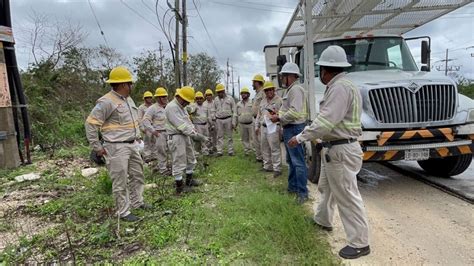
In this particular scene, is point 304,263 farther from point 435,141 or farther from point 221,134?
point 221,134

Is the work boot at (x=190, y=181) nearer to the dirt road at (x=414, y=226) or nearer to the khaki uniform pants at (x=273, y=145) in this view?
the khaki uniform pants at (x=273, y=145)

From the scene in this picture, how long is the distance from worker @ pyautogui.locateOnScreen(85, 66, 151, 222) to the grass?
388mm

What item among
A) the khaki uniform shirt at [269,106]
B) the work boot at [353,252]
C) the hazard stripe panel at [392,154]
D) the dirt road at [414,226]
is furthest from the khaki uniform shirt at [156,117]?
the work boot at [353,252]

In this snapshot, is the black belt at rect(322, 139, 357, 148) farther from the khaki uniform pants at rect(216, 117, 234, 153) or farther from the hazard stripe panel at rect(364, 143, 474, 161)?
the khaki uniform pants at rect(216, 117, 234, 153)

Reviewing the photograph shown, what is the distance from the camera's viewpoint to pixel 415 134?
5121mm

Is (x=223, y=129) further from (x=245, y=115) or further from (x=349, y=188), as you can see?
(x=349, y=188)

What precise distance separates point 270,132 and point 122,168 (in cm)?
300

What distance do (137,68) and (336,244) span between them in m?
23.0

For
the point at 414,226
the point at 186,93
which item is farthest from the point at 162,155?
the point at 414,226

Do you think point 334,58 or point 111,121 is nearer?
point 334,58

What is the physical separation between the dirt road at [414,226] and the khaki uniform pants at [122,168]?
254 centimetres

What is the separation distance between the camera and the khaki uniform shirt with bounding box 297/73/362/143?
11.1ft

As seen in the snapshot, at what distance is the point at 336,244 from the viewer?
386cm

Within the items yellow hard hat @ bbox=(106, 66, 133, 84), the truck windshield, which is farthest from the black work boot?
Answer: the truck windshield
